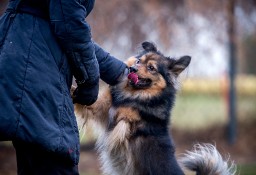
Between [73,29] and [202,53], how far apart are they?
25.8ft

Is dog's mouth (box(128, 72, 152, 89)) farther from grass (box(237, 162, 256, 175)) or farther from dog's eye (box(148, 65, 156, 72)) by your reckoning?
grass (box(237, 162, 256, 175))

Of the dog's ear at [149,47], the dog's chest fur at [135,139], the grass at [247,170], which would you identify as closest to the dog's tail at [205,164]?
the dog's chest fur at [135,139]

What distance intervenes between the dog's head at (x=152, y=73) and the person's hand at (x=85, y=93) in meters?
1.40

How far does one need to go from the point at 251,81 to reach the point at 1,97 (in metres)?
9.03

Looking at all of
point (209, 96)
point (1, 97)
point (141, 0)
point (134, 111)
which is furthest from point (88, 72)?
point (209, 96)

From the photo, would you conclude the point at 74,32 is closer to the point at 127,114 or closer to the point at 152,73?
the point at 127,114

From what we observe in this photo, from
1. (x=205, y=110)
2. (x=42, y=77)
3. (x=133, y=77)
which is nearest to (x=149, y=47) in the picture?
(x=133, y=77)

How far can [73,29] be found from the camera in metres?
2.84

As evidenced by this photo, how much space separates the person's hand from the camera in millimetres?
3217

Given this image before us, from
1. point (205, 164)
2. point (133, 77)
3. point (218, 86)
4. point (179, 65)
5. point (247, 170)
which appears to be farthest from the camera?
point (218, 86)

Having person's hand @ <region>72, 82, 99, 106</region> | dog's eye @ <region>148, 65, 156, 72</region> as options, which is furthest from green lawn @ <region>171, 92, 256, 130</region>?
person's hand @ <region>72, 82, 99, 106</region>

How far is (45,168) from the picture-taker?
289 centimetres

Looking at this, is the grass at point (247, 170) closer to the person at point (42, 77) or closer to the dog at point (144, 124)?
the dog at point (144, 124)

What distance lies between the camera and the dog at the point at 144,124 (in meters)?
4.43
